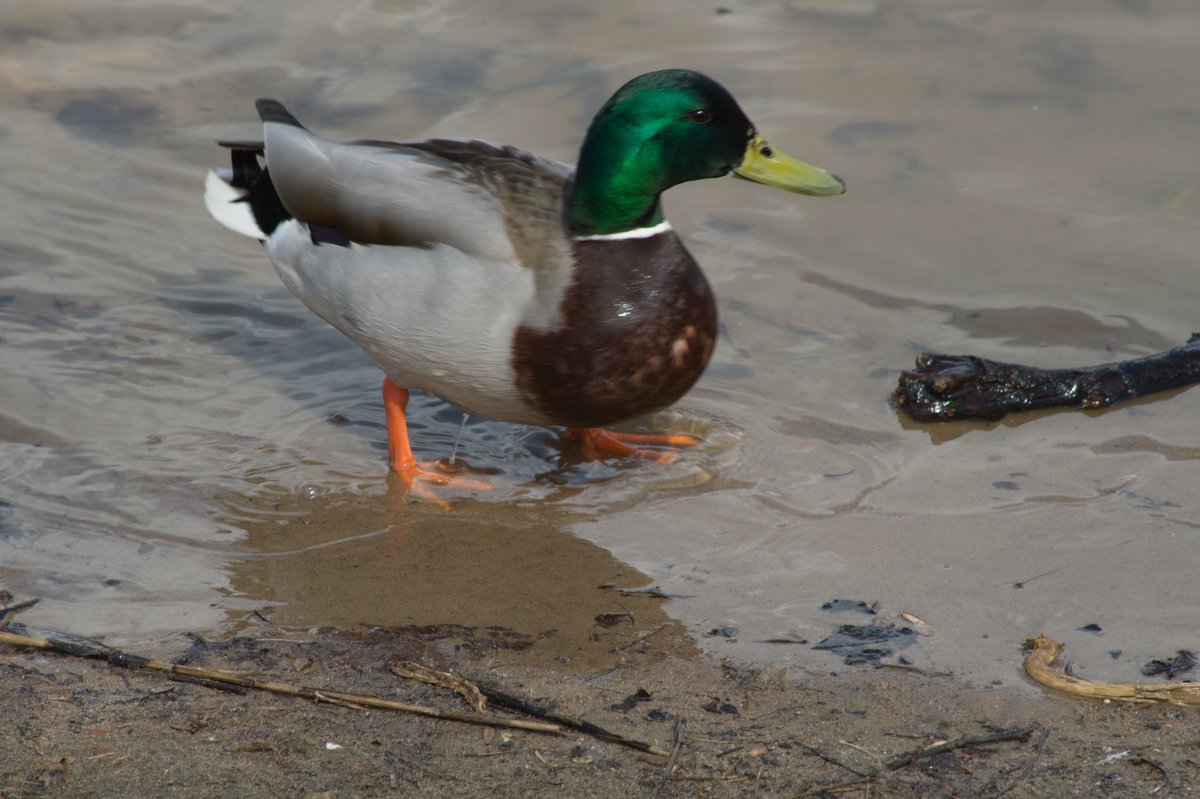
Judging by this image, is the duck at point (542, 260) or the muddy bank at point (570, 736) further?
the duck at point (542, 260)

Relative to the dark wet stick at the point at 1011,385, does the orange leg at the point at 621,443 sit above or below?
below

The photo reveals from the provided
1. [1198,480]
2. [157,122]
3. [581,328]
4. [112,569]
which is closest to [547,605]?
[581,328]

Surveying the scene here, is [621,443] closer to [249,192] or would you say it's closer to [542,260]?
[542,260]

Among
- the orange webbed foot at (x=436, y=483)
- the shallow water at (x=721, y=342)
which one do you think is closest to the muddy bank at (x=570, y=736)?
the shallow water at (x=721, y=342)

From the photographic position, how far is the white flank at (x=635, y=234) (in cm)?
407

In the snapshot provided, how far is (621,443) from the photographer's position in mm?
4641

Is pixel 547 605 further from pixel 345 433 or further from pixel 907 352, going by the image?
pixel 907 352

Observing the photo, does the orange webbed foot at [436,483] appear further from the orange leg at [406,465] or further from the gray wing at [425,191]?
the gray wing at [425,191]

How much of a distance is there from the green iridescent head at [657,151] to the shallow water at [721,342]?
887 mm

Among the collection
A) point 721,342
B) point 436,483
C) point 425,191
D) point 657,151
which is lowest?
point 436,483

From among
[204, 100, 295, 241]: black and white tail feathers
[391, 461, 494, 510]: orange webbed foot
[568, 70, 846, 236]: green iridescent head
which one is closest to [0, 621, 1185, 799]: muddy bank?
[391, 461, 494, 510]: orange webbed foot

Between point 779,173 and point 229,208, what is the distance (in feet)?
6.64

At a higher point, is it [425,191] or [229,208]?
[425,191]

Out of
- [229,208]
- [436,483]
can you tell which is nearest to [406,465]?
[436,483]
